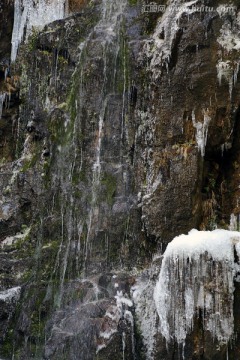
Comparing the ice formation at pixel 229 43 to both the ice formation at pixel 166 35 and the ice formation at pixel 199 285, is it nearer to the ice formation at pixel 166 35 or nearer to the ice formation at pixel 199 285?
the ice formation at pixel 166 35

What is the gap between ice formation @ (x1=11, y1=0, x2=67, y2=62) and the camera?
15219mm

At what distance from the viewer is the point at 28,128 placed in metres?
12.6

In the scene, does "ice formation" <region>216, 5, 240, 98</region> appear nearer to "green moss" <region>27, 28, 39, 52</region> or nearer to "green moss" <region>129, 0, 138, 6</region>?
"green moss" <region>129, 0, 138, 6</region>

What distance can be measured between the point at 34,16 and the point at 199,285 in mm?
10239

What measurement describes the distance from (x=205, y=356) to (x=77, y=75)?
705 centimetres

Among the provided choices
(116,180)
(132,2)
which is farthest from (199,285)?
(132,2)

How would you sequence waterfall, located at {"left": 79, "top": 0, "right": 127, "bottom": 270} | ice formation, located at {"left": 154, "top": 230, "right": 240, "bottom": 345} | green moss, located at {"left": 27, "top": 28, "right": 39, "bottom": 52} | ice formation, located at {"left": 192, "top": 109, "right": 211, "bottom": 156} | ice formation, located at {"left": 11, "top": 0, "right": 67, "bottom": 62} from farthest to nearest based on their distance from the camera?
1. ice formation, located at {"left": 11, "top": 0, "right": 67, "bottom": 62}
2. green moss, located at {"left": 27, "top": 28, "right": 39, "bottom": 52}
3. waterfall, located at {"left": 79, "top": 0, "right": 127, "bottom": 270}
4. ice formation, located at {"left": 192, "top": 109, "right": 211, "bottom": 156}
5. ice formation, located at {"left": 154, "top": 230, "right": 240, "bottom": 345}

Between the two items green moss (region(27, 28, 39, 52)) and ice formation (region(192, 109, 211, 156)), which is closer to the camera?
ice formation (region(192, 109, 211, 156))

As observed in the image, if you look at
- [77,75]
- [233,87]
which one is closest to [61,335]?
[233,87]

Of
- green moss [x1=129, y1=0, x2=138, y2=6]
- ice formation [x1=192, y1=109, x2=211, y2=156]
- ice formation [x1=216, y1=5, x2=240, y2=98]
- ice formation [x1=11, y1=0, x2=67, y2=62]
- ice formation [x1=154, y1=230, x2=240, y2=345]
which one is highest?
ice formation [x1=11, y1=0, x2=67, y2=62]

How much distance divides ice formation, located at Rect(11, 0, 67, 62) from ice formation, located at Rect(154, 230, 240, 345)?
916 centimetres

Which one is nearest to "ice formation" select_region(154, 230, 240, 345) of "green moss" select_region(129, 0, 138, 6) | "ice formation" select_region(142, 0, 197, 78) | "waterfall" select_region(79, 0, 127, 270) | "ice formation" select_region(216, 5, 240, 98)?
"waterfall" select_region(79, 0, 127, 270)

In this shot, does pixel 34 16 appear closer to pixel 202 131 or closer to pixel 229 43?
pixel 229 43

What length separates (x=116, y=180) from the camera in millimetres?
10914
